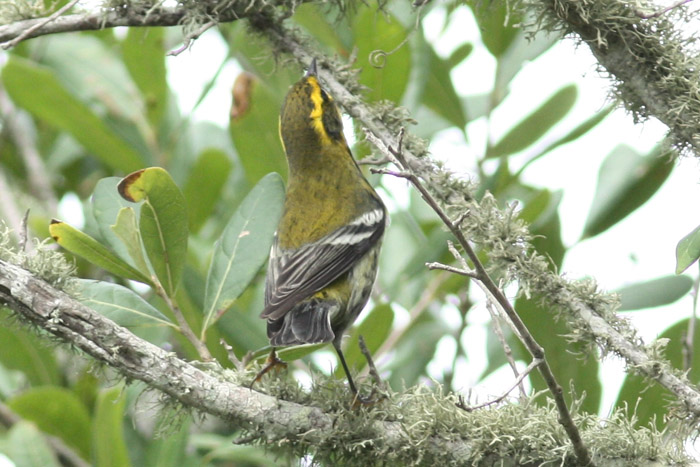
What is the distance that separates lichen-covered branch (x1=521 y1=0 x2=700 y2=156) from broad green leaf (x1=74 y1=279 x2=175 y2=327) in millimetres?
1623

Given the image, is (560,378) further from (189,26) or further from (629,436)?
(189,26)

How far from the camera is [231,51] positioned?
13.6 feet

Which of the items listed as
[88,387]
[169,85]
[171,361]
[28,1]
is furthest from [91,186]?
[171,361]

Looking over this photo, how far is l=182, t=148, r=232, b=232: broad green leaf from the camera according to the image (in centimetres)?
439

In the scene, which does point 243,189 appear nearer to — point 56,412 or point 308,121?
point 308,121

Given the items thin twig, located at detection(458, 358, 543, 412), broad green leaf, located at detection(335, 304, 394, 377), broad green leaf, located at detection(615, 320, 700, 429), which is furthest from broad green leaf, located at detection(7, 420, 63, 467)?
broad green leaf, located at detection(615, 320, 700, 429)

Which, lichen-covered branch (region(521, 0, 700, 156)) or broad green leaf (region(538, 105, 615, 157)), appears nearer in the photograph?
lichen-covered branch (region(521, 0, 700, 156))

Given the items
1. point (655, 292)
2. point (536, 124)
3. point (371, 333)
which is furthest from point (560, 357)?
point (536, 124)

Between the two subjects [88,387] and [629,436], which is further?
[88,387]

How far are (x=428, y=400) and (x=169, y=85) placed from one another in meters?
2.81

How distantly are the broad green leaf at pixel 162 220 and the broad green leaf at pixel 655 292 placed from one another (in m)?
1.89

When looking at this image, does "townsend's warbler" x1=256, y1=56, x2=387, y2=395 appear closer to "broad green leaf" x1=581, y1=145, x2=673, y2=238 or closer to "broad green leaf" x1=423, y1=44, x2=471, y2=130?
"broad green leaf" x1=423, y1=44, x2=471, y2=130

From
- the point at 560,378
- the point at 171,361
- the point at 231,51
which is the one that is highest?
the point at 231,51

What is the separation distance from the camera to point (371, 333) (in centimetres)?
380
